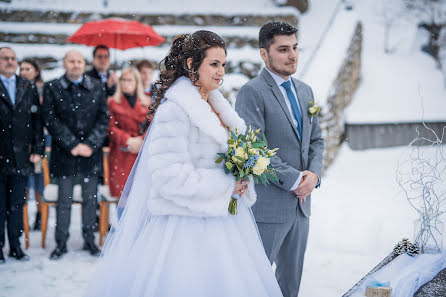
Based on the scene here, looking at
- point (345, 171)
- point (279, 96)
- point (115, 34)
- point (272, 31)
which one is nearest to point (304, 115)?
point (279, 96)

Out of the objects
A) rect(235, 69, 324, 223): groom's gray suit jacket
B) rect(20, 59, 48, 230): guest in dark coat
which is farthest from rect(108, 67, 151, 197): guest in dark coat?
rect(235, 69, 324, 223): groom's gray suit jacket

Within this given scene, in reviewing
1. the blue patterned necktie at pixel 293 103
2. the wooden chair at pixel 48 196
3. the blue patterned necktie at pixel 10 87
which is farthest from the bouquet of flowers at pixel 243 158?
the wooden chair at pixel 48 196

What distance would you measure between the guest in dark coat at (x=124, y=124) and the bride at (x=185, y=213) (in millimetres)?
2822

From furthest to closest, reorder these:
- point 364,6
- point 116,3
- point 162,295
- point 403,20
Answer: point 364,6 < point 403,20 < point 116,3 < point 162,295

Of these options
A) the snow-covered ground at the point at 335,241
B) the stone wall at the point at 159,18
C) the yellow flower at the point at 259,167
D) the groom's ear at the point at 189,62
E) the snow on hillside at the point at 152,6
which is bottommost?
the snow-covered ground at the point at 335,241

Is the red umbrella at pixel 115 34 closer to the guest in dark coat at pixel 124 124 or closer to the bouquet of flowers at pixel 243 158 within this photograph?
the guest in dark coat at pixel 124 124

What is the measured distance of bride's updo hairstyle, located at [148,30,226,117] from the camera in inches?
97.3

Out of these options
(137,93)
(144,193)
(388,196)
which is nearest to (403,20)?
(388,196)

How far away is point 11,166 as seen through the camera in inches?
187

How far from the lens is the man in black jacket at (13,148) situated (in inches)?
187

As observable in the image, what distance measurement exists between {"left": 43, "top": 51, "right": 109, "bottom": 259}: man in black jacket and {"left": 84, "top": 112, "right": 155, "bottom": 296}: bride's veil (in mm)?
2542

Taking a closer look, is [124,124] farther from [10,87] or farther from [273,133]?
[273,133]

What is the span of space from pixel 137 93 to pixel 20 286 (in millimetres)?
2433

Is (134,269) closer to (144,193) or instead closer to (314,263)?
(144,193)
